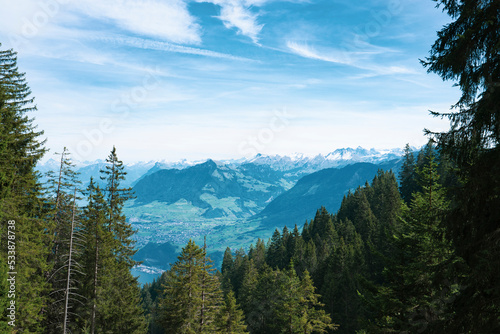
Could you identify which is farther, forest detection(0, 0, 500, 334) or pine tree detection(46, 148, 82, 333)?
pine tree detection(46, 148, 82, 333)

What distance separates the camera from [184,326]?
1013 inches

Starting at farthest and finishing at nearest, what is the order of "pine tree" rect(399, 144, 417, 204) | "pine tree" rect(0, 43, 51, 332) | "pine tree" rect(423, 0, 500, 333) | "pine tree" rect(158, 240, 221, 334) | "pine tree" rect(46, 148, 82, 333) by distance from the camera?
"pine tree" rect(399, 144, 417, 204) < "pine tree" rect(46, 148, 82, 333) < "pine tree" rect(158, 240, 221, 334) < "pine tree" rect(0, 43, 51, 332) < "pine tree" rect(423, 0, 500, 333)

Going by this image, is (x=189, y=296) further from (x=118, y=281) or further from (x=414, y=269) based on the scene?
(x=414, y=269)

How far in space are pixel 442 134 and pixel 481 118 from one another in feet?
2.63

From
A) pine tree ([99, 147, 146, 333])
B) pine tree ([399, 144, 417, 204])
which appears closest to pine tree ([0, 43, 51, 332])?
pine tree ([99, 147, 146, 333])

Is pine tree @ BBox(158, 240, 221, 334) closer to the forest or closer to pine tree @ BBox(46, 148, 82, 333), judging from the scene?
the forest

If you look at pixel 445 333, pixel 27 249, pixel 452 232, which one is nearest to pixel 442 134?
pixel 452 232

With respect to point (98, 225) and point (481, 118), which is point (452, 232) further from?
point (98, 225)

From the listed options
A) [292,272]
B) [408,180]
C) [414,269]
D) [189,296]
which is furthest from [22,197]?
[408,180]

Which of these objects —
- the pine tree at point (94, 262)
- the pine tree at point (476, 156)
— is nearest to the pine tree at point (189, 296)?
the pine tree at point (94, 262)

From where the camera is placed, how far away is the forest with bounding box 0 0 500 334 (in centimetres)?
691

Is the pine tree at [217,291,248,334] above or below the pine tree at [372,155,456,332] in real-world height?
below

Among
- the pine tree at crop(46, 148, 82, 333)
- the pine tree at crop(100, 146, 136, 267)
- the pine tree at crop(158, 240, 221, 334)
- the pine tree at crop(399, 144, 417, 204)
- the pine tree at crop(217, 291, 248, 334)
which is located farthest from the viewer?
the pine tree at crop(399, 144, 417, 204)

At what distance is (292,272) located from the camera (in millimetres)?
41500
